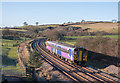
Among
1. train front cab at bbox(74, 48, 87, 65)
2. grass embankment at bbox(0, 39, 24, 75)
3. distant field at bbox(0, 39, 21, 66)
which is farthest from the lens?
distant field at bbox(0, 39, 21, 66)

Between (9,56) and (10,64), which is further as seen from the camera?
(9,56)

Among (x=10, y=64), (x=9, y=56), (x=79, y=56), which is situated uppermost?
(x=79, y=56)

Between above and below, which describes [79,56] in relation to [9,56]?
above

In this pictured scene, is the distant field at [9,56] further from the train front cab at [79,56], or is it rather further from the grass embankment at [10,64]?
the train front cab at [79,56]

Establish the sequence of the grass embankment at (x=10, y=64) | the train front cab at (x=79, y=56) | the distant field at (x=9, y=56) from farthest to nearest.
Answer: the distant field at (x=9, y=56) → the train front cab at (x=79, y=56) → the grass embankment at (x=10, y=64)

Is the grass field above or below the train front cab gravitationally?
below

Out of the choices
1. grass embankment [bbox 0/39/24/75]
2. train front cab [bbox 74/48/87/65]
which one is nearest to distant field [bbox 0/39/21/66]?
grass embankment [bbox 0/39/24/75]

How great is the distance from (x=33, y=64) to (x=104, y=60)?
670 inches


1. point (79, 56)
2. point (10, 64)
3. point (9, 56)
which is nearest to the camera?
point (79, 56)

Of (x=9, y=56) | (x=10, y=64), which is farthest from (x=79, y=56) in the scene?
(x=9, y=56)

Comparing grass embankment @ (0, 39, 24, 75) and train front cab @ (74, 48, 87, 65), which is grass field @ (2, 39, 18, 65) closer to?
grass embankment @ (0, 39, 24, 75)

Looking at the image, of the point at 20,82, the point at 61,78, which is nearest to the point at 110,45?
the point at 61,78

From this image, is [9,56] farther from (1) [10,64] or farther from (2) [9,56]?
(1) [10,64]

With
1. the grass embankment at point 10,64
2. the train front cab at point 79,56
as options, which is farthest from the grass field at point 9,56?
the train front cab at point 79,56
